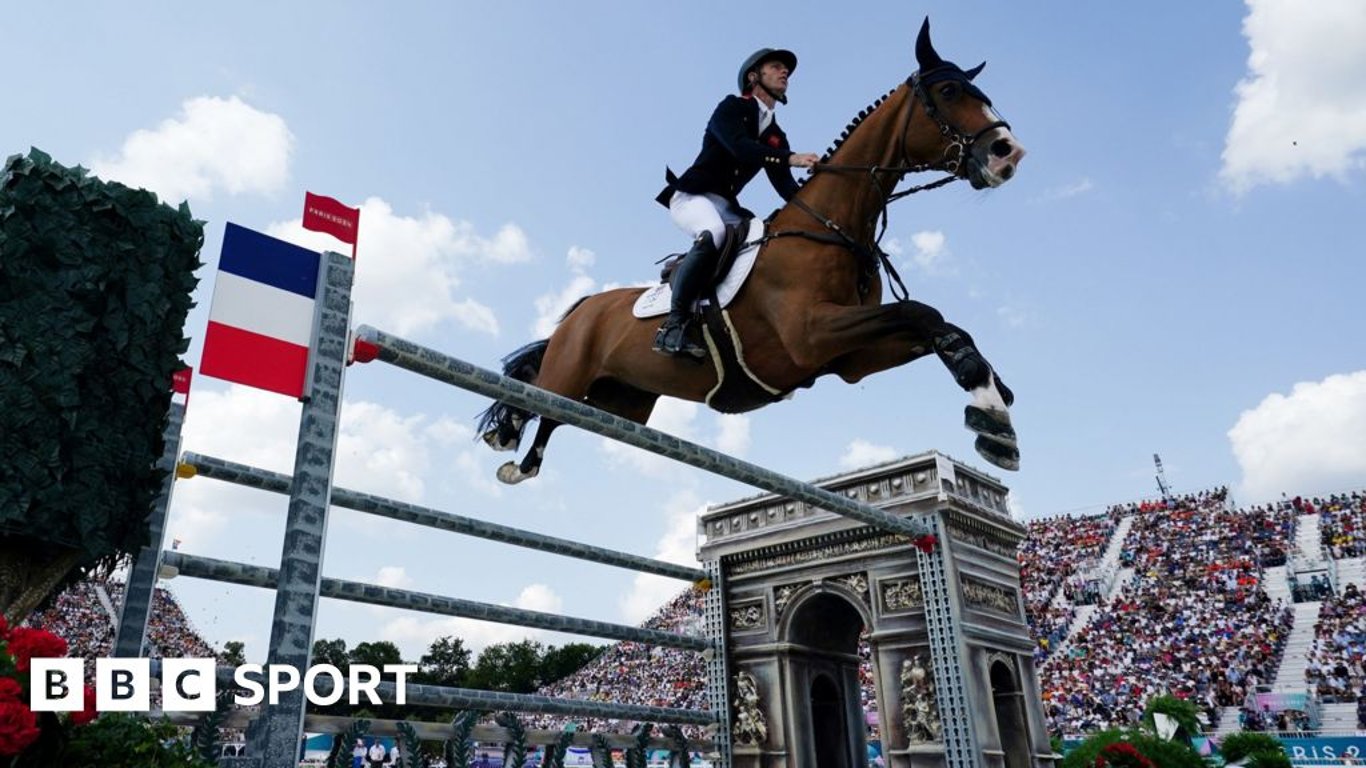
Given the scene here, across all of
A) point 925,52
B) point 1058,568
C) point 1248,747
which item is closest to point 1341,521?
point 1058,568

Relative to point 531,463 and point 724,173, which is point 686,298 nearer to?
point 724,173

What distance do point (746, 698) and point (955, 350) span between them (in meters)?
5.62

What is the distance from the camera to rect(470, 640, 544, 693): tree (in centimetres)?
5791

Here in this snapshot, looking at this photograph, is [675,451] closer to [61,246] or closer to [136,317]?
[136,317]

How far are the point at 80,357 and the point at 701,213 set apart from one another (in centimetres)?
310

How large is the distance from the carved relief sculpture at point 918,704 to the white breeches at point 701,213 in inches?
201

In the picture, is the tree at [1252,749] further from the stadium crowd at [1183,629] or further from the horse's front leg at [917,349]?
the stadium crowd at [1183,629]

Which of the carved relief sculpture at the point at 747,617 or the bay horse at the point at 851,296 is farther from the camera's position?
the carved relief sculpture at the point at 747,617

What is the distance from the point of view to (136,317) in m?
4.46

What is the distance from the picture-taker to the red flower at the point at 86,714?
8.58 feet

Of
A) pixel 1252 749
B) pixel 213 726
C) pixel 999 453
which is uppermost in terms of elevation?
pixel 999 453

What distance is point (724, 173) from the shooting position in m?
4.59

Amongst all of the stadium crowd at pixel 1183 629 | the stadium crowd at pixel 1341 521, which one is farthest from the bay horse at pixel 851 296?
the stadium crowd at pixel 1341 521

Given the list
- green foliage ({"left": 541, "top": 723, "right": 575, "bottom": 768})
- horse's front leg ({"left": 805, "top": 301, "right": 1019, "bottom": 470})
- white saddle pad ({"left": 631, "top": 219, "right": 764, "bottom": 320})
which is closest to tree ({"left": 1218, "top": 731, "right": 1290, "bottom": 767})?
green foliage ({"left": 541, "top": 723, "right": 575, "bottom": 768})
